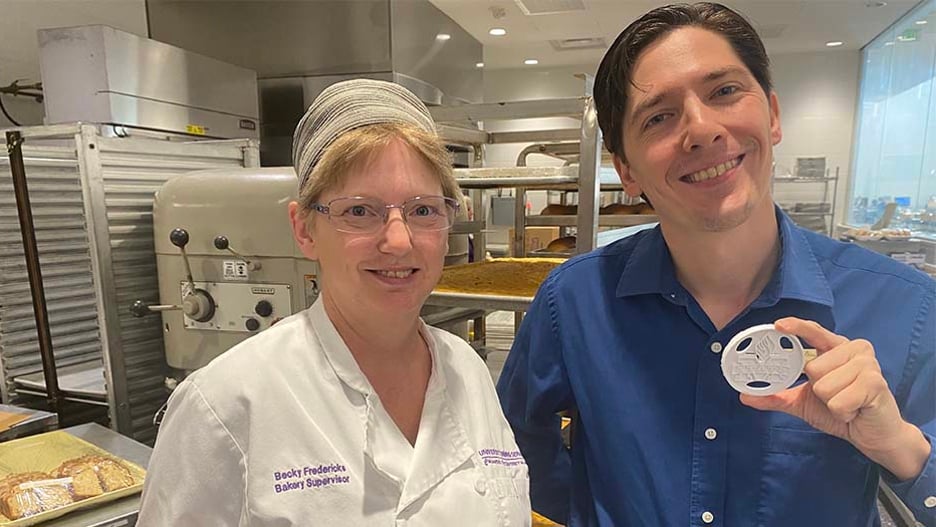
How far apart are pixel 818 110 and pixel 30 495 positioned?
25.9ft

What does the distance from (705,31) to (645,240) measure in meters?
0.39

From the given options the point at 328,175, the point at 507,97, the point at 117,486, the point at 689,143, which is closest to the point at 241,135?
the point at 117,486

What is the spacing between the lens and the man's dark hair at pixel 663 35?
0.98 metres

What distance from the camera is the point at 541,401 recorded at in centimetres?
116

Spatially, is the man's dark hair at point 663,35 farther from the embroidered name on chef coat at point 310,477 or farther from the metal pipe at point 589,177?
the embroidered name on chef coat at point 310,477

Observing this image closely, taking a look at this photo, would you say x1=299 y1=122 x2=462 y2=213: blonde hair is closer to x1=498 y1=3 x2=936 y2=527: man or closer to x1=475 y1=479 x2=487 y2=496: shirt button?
x1=498 y1=3 x2=936 y2=527: man

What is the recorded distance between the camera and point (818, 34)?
226 inches

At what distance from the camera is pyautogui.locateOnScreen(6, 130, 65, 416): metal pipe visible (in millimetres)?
1691

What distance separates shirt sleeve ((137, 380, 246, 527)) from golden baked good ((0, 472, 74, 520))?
71 cm

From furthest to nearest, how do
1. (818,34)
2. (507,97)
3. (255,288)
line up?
1. (507,97)
2. (818,34)
3. (255,288)

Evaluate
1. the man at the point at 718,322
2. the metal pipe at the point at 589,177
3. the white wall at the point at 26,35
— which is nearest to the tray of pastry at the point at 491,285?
the metal pipe at the point at 589,177

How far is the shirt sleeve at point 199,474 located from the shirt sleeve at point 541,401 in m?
0.59

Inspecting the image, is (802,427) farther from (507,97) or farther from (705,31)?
(507,97)

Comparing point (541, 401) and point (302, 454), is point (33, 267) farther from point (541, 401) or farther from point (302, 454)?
point (541, 401)
